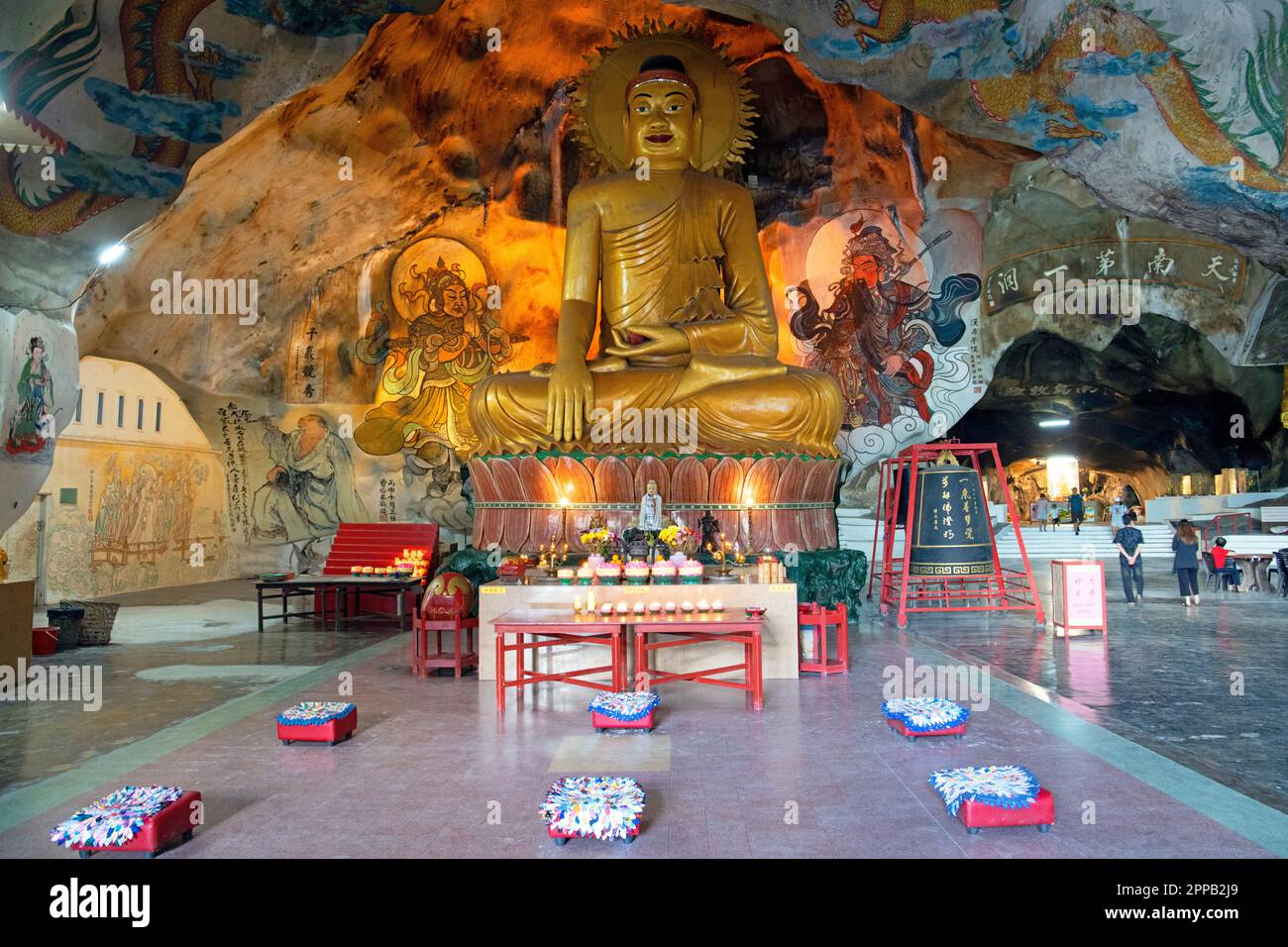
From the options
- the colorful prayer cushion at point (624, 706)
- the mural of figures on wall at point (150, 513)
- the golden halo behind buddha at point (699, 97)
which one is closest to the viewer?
the colorful prayer cushion at point (624, 706)

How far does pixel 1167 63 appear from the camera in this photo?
702 centimetres

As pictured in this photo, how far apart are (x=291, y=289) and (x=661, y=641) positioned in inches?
357

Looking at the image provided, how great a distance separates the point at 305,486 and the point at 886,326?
8.87 m

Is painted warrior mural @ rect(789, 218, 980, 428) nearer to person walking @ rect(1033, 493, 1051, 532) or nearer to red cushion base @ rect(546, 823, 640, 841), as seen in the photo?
person walking @ rect(1033, 493, 1051, 532)

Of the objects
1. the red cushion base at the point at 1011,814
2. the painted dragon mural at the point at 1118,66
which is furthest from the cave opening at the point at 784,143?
the red cushion base at the point at 1011,814

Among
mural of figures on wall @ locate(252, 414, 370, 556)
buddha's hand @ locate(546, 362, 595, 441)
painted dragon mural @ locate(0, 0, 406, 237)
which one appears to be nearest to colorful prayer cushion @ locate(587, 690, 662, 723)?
buddha's hand @ locate(546, 362, 595, 441)

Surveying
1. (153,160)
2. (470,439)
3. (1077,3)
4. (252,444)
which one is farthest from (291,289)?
(1077,3)

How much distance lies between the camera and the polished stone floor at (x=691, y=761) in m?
2.87

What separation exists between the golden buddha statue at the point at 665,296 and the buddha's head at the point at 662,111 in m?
Result: 0.02

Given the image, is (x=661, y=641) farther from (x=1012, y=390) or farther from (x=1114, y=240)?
(x=1012, y=390)

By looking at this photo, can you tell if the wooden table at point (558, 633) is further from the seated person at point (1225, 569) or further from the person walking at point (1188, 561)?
the seated person at point (1225, 569)

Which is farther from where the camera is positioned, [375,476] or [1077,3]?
A: [375,476]

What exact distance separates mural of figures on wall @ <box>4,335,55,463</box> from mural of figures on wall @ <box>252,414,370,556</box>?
6.36 metres

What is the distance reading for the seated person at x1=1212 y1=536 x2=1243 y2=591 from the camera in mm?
10000
